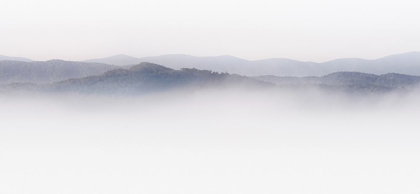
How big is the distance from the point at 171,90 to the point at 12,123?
4757 centimetres

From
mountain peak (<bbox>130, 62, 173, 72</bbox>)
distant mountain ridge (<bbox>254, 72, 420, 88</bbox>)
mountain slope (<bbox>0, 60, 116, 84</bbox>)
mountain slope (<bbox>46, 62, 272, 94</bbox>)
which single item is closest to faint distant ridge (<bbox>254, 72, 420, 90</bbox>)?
distant mountain ridge (<bbox>254, 72, 420, 88</bbox>)

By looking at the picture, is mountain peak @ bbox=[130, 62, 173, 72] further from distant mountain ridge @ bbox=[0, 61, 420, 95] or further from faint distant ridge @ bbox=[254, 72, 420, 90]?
faint distant ridge @ bbox=[254, 72, 420, 90]

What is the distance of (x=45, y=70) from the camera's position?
141m

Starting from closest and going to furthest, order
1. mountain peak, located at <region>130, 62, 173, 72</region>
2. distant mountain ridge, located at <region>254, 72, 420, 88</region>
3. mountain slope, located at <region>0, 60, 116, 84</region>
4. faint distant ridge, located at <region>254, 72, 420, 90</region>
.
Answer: mountain peak, located at <region>130, 62, 173, 72</region>
mountain slope, located at <region>0, 60, 116, 84</region>
faint distant ridge, located at <region>254, 72, 420, 90</region>
distant mountain ridge, located at <region>254, 72, 420, 88</region>

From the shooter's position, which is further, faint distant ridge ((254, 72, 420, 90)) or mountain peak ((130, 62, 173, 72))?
faint distant ridge ((254, 72, 420, 90))

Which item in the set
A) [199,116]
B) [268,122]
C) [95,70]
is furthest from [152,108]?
[95,70]

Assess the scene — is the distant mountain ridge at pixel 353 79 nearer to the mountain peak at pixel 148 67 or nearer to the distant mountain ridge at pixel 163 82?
the distant mountain ridge at pixel 163 82

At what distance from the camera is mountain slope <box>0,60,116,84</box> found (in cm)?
13012

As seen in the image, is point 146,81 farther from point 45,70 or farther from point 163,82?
point 45,70

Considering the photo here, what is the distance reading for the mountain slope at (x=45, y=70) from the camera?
130125 millimetres

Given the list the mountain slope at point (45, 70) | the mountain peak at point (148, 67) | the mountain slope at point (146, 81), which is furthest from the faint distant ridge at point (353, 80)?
the mountain slope at point (45, 70)

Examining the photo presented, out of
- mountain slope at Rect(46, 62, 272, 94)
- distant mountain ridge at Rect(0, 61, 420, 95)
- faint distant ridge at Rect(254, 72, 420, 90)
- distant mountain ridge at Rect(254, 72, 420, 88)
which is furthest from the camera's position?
distant mountain ridge at Rect(254, 72, 420, 88)

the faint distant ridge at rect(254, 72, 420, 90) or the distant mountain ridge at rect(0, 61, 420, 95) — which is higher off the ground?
the faint distant ridge at rect(254, 72, 420, 90)

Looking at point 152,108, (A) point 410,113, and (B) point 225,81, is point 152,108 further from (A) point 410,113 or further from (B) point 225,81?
(A) point 410,113
